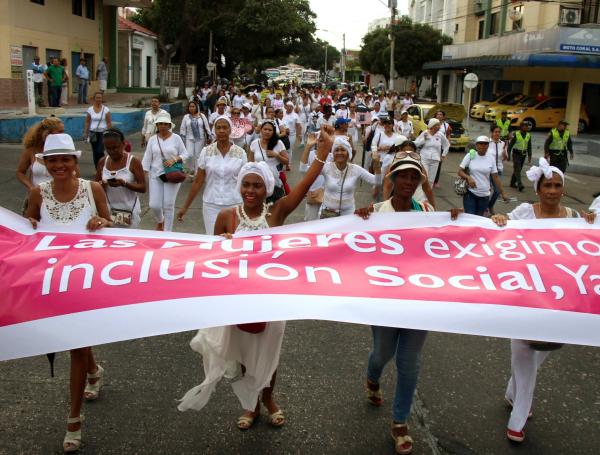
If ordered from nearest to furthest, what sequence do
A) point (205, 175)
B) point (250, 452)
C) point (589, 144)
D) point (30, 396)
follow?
point (250, 452) → point (30, 396) → point (205, 175) → point (589, 144)

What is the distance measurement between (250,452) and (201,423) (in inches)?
17.4

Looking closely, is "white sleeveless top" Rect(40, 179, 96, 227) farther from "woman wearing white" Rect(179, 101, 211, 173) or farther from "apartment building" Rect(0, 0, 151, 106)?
"apartment building" Rect(0, 0, 151, 106)

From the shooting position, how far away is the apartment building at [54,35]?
21438 mm

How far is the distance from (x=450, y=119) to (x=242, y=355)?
2218 cm

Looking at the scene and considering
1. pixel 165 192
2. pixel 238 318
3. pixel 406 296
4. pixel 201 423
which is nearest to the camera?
pixel 238 318

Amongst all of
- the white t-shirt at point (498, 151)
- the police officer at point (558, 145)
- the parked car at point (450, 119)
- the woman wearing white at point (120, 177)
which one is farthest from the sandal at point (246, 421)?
the parked car at point (450, 119)

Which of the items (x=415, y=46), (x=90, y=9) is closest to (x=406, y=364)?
(x=90, y=9)

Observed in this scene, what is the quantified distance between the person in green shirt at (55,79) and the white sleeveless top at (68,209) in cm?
1851

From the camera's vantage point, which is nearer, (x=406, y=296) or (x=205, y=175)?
(x=406, y=296)

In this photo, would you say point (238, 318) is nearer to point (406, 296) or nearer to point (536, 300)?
point (406, 296)

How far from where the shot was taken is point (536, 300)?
328cm

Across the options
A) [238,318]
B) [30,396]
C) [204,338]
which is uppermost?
[238,318]

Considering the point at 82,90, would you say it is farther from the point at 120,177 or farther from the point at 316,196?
the point at 120,177

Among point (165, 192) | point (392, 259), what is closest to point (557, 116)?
point (165, 192)
